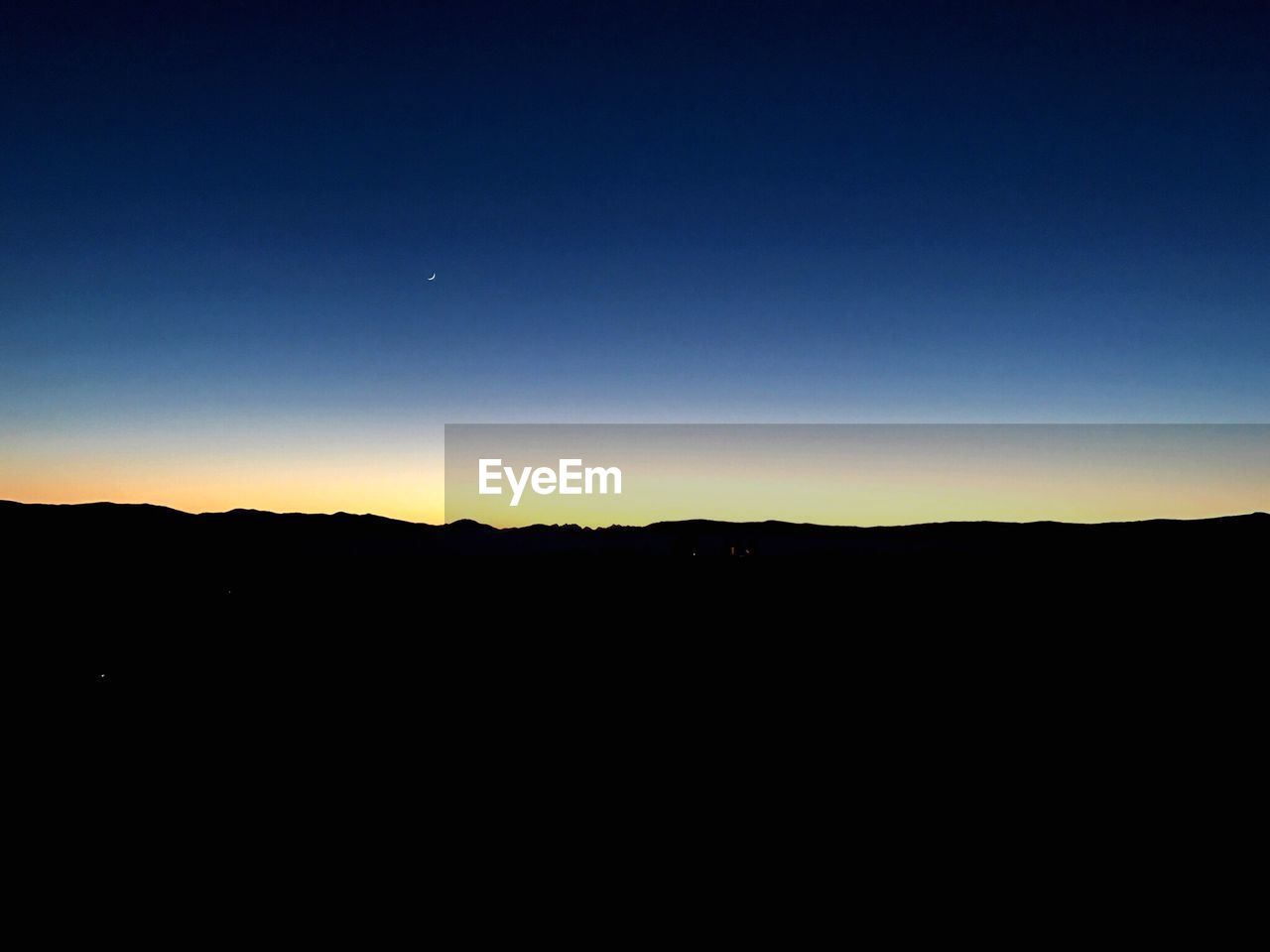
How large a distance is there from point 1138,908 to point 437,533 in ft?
355

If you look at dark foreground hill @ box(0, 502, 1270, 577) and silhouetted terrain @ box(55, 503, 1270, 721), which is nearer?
silhouetted terrain @ box(55, 503, 1270, 721)

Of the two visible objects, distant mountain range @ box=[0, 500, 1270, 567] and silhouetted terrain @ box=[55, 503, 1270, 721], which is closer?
silhouetted terrain @ box=[55, 503, 1270, 721]

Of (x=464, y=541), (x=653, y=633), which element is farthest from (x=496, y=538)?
(x=653, y=633)

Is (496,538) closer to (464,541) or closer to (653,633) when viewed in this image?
(464,541)

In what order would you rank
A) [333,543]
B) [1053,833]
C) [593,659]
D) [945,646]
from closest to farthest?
[1053,833] < [593,659] < [945,646] < [333,543]

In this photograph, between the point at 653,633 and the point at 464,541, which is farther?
the point at 464,541

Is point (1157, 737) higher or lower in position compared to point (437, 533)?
lower

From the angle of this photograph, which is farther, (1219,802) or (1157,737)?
(1157,737)

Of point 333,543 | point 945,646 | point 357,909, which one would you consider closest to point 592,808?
point 357,909

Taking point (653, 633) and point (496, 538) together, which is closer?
point (653, 633)

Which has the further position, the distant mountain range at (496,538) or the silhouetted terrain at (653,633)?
the distant mountain range at (496,538)

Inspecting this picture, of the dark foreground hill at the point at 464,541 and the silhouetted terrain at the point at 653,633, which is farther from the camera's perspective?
Result: the dark foreground hill at the point at 464,541

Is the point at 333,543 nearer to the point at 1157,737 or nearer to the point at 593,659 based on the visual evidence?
the point at 593,659

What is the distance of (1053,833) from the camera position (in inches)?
404
